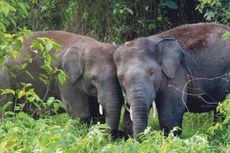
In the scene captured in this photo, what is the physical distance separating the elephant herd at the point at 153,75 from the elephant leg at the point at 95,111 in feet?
0.04

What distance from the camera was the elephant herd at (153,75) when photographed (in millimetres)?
9523

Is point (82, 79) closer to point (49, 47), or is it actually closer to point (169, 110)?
point (169, 110)

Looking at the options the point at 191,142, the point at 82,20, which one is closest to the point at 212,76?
the point at 191,142

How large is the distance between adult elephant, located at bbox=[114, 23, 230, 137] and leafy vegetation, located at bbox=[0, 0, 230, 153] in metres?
0.35

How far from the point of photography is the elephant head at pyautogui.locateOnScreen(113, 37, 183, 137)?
29.9 feet

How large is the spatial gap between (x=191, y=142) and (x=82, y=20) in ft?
23.9

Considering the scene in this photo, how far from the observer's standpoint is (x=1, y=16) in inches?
282

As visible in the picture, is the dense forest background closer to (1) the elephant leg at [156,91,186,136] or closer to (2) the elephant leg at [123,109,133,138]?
(2) the elephant leg at [123,109,133,138]

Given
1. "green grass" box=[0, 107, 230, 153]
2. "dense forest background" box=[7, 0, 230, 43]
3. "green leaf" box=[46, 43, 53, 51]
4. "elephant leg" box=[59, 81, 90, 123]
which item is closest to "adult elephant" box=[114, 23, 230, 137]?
"elephant leg" box=[59, 81, 90, 123]

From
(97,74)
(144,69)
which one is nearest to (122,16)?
(97,74)

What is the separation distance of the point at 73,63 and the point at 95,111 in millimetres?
706

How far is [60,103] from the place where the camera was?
25.0 ft

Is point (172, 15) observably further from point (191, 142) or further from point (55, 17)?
point (191, 142)

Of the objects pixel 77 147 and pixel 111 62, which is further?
pixel 111 62
